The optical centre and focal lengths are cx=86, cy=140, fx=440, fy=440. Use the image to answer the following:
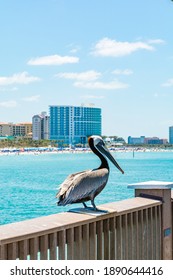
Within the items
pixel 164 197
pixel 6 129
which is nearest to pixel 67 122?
pixel 6 129

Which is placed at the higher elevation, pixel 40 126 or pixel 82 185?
pixel 40 126


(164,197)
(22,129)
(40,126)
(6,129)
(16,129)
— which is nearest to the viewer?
(164,197)

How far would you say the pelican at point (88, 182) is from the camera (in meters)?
2.50

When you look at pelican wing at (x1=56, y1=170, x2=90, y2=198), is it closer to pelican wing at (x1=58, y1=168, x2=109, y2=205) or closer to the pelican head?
pelican wing at (x1=58, y1=168, x2=109, y2=205)

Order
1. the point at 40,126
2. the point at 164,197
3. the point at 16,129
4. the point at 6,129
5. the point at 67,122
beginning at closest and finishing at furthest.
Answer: the point at 164,197 < the point at 67,122 < the point at 40,126 < the point at 6,129 < the point at 16,129

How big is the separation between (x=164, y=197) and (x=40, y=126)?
131 metres

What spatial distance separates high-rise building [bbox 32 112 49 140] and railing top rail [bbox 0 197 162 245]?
127m

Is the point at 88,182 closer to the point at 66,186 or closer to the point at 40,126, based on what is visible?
the point at 66,186

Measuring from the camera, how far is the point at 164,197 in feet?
10.3

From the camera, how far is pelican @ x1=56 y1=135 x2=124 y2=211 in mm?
2502

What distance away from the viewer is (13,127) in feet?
444

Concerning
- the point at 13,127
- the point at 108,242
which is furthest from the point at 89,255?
the point at 13,127

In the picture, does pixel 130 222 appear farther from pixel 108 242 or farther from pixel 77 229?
pixel 77 229

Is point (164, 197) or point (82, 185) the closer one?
point (82, 185)
